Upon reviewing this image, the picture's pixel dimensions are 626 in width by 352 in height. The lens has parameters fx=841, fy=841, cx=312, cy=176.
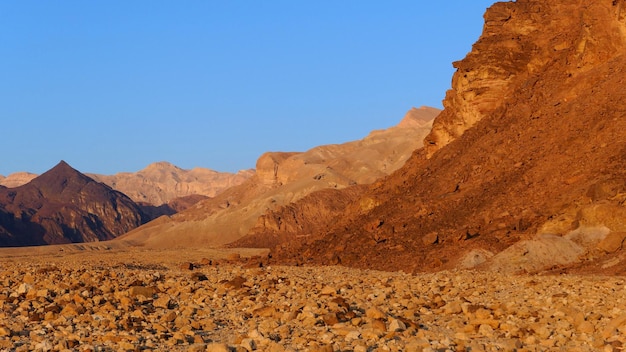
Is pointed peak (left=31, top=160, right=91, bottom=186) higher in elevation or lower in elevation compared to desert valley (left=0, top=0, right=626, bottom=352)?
higher

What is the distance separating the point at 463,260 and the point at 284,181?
76264mm

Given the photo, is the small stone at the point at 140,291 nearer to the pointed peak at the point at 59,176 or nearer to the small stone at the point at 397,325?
the small stone at the point at 397,325

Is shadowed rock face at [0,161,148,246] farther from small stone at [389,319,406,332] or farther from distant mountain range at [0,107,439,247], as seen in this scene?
small stone at [389,319,406,332]

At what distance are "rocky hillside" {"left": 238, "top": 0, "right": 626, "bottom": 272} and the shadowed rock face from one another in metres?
87.8

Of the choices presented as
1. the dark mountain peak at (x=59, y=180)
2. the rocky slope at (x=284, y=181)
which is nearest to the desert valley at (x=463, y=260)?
the rocky slope at (x=284, y=181)

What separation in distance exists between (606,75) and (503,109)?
489 cm

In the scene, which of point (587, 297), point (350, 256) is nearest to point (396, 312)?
point (587, 297)

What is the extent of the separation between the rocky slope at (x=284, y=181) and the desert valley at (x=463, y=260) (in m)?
45.9

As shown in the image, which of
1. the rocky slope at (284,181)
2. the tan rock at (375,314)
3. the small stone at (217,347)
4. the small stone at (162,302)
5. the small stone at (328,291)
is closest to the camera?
the small stone at (217,347)

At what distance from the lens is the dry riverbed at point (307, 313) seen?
12469mm

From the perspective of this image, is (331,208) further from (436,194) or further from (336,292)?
(336,292)

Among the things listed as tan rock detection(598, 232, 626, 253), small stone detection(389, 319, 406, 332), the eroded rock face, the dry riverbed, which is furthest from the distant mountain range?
small stone detection(389, 319, 406, 332)

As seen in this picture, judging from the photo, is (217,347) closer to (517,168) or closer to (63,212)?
(517,168)

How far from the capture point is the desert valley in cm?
1327
